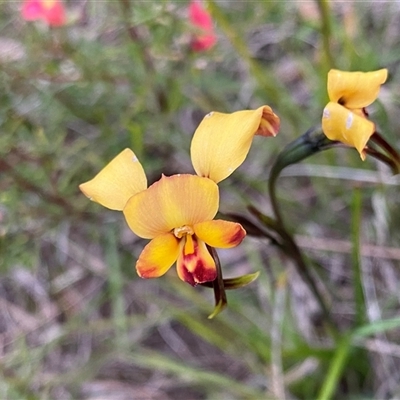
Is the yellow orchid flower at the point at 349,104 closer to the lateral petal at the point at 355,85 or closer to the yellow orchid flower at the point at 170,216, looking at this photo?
the lateral petal at the point at 355,85

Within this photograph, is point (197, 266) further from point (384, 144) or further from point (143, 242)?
point (143, 242)

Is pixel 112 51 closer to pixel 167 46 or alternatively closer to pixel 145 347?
pixel 167 46

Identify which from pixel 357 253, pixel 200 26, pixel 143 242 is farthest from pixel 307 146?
pixel 143 242

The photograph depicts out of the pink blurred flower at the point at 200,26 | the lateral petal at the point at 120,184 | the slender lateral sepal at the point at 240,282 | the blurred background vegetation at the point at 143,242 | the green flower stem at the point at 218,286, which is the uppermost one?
the lateral petal at the point at 120,184

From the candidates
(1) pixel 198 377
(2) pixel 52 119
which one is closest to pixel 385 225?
(1) pixel 198 377

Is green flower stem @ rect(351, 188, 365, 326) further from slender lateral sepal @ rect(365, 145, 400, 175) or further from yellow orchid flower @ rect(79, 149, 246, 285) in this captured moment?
yellow orchid flower @ rect(79, 149, 246, 285)

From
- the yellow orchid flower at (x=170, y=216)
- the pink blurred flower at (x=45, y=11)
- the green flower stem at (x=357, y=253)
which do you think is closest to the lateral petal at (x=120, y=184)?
the yellow orchid flower at (x=170, y=216)

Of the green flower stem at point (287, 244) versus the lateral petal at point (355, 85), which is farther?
the green flower stem at point (287, 244)

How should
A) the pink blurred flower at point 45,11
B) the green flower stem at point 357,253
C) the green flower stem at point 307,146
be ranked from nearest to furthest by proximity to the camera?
1. the green flower stem at point 307,146
2. the green flower stem at point 357,253
3. the pink blurred flower at point 45,11
